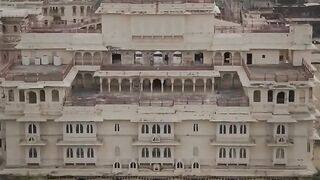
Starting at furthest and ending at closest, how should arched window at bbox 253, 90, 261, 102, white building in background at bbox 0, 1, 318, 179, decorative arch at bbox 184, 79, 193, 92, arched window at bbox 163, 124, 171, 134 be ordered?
decorative arch at bbox 184, 79, 193, 92
arched window at bbox 253, 90, 261, 102
arched window at bbox 163, 124, 171, 134
white building in background at bbox 0, 1, 318, 179

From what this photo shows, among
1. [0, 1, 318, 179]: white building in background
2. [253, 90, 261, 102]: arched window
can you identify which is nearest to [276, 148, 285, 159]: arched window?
[0, 1, 318, 179]: white building in background

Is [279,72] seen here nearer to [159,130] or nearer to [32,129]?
[159,130]

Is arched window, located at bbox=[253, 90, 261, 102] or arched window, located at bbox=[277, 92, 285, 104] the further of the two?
arched window, located at bbox=[253, 90, 261, 102]

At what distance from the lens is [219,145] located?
109 feet

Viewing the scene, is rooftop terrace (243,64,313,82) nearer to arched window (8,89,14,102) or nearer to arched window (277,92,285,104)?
arched window (277,92,285,104)

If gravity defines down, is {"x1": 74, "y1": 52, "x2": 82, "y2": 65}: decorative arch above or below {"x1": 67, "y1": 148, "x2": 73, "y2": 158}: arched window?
above

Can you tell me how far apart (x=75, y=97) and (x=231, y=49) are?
8445 millimetres

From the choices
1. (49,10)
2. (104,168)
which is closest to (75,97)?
(104,168)

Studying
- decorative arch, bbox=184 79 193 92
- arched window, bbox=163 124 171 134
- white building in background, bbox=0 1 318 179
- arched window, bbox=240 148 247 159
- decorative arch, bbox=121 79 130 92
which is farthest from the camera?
decorative arch, bbox=121 79 130 92

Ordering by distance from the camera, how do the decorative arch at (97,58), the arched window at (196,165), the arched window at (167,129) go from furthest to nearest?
the decorative arch at (97,58) → the arched window at (196,165) → the arched window at (167,129)

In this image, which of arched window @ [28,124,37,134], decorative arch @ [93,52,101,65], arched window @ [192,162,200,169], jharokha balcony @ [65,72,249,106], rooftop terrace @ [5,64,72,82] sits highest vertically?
decorative arch @ [93,52,101,65]

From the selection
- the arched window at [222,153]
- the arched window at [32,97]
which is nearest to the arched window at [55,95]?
the arched window at [32,97]

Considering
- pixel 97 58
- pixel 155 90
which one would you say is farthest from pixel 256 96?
pixel 97 58

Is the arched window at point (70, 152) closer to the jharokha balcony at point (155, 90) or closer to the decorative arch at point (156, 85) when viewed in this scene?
the jharokha balcony at point (155, 90)
